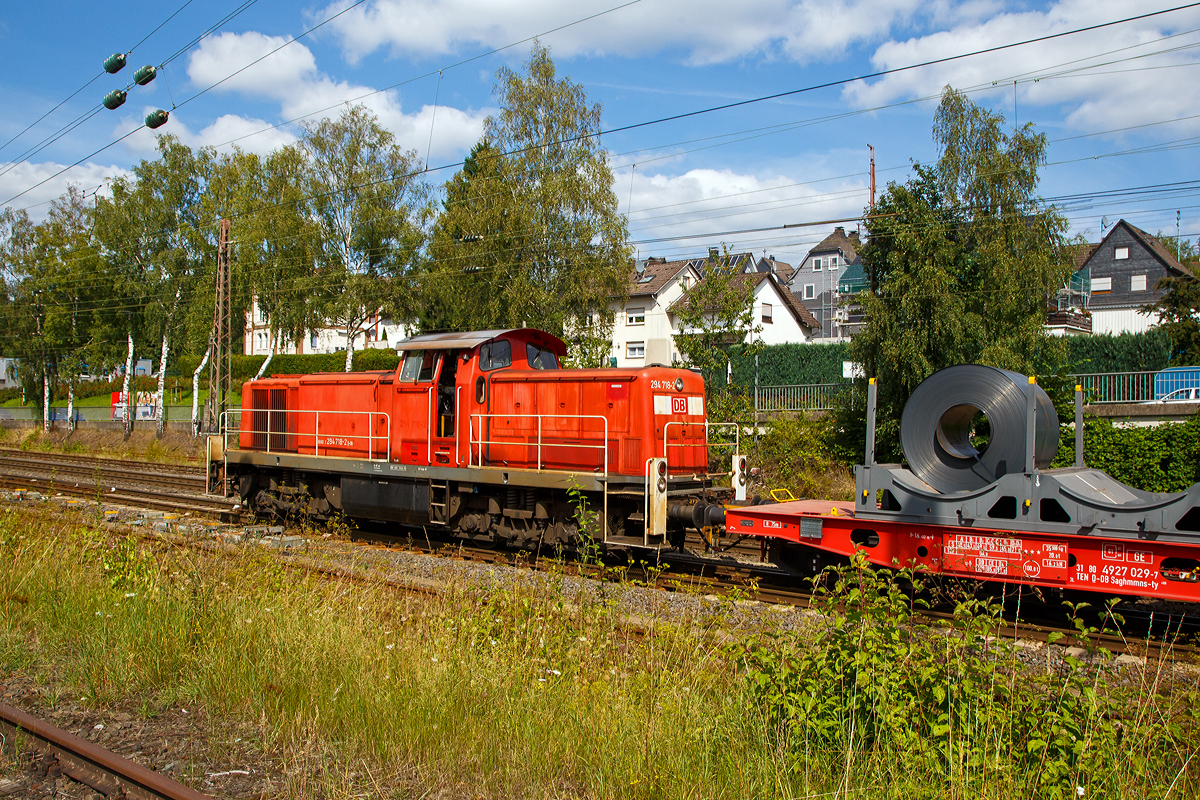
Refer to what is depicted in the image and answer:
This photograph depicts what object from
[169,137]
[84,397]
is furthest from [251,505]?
[84,397]

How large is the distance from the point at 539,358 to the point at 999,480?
6892 millimetres

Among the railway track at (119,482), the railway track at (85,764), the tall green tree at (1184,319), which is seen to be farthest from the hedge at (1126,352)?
the railway track at (85,764)

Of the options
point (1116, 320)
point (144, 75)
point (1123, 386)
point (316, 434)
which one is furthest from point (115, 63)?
point (1116, 320)

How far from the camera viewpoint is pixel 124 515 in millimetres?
13742

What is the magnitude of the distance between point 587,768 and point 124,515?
42.5 feet

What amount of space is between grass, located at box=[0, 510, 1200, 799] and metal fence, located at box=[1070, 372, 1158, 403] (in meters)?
17.8

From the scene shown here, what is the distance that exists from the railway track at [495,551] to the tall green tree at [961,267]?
310 inches

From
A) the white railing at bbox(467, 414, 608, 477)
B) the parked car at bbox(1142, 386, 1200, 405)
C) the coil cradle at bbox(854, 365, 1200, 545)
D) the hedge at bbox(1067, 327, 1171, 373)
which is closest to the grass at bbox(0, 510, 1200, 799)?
the coil cradle at bbox(854, 365, 1200, 545)

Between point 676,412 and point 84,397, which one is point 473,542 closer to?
point 676,412

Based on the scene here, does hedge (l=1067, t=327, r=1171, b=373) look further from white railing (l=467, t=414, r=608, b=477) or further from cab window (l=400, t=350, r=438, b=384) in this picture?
cab window (l=400, t=350, r=438, b=384)

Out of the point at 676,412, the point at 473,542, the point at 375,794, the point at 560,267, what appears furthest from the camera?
the point at 560,267

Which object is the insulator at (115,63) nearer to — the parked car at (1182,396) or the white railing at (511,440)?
the white railing at (511,440)

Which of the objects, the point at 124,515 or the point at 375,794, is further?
the point at 124,515

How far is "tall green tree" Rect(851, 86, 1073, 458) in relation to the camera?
17500 millimetres
